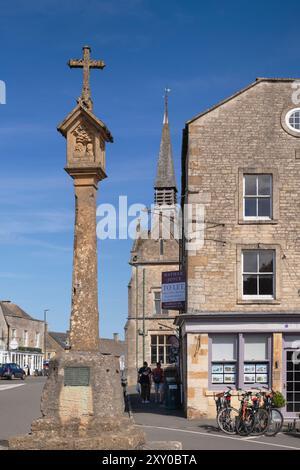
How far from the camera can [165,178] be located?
218 ft

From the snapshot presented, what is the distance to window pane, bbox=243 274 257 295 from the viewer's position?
24766 millimetres

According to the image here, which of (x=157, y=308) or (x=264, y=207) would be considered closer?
(x=264, y=207)

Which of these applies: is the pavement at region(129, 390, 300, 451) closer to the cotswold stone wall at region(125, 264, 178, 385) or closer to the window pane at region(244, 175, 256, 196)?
the window pane at region(244, 175, 256, 196)

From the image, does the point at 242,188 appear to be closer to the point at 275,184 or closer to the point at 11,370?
the point at 275,184

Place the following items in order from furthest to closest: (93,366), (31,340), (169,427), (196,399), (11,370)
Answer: (31,340) → (11,370) → (196,399) → (169,427) → (93,366)

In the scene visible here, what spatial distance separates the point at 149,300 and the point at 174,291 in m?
24.4

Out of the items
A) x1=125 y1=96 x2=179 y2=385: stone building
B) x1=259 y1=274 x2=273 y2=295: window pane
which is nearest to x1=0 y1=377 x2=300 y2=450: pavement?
x1=259 y1=274 x2=273 y2=295: window pane

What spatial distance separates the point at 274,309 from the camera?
80.0 feet

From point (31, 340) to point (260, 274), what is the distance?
70.0 metres

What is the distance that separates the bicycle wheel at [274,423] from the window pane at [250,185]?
278 inches

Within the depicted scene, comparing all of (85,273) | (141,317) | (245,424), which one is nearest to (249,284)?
(245,424)

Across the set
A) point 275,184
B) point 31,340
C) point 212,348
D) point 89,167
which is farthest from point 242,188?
point 31,340

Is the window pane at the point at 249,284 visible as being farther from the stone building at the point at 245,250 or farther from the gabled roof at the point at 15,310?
the gabled roof at the point at 15,310

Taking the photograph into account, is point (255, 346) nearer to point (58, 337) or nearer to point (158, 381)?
point (158, 381)
